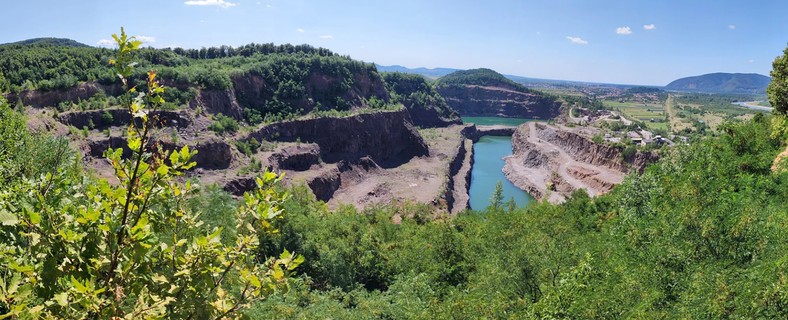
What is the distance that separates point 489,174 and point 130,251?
96308 millimetres

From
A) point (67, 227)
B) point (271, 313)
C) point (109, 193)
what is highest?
point (109, 193)

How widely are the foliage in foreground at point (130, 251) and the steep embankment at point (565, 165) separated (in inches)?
2582

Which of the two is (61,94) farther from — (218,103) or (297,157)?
(297,157)

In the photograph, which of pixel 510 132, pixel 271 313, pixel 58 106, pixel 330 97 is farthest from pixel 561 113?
pixel 271 313

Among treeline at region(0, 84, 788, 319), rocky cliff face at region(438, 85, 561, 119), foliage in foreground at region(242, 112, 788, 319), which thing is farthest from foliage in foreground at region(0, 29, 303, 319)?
rocky cliff face at region(438, 85, 561, 119)

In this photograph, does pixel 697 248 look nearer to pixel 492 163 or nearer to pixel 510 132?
pixel 492 163

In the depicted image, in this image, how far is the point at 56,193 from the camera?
197 inches

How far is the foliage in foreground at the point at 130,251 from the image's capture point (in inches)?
160

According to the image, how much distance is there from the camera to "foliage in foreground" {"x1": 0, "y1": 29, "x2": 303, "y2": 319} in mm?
4062

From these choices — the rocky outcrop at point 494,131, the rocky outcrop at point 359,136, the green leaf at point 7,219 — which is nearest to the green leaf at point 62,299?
the green leaf at point 7,219

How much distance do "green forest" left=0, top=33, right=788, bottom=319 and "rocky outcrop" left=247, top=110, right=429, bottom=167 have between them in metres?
29.9

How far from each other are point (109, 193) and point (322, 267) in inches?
951

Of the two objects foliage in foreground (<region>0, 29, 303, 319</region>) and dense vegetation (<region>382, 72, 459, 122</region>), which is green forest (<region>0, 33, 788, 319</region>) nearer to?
foliage in foreground (<region>0, 29, 303, 319</region>)

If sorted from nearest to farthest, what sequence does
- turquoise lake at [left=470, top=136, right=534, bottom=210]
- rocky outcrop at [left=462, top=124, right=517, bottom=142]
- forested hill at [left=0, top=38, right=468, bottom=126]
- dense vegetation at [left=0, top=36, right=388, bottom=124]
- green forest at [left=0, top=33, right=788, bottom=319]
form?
green forest at [left=0, top=33, right=788, bottom=319]
forested hill at [left=0, top=38, right=468, bottom=126]
dense vegetation at [left=0, top=36, right=388, bottom=124]
turquoise lake at [left=470, top=136, right=534, bottom=210]
rocky outcrop at [left=462, top=124, right=517, bottom=142]
